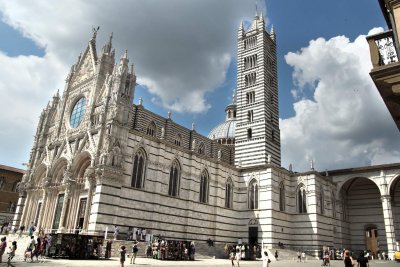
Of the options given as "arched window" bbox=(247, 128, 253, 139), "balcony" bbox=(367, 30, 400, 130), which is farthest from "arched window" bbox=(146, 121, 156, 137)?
"balcony" bbox=(367, 30, 400, 130)

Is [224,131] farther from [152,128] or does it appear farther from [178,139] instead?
[152,128]

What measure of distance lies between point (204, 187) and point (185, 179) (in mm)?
2866

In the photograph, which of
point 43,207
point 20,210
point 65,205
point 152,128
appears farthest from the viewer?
point 152,128

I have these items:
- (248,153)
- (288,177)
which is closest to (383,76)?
(288,177)

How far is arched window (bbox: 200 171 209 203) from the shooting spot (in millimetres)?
32312

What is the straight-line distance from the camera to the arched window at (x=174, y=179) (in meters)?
29.5

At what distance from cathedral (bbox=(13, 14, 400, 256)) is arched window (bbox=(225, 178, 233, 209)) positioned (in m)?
0.15

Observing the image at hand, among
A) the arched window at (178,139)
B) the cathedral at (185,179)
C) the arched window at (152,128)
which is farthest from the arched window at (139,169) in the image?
the arched window at (178,139)

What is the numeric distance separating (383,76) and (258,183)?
27972 millimetres

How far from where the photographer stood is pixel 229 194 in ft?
116

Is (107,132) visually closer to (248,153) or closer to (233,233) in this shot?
(233,233)

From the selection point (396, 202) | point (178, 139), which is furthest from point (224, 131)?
point (396, 202)

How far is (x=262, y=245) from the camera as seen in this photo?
32594 mm

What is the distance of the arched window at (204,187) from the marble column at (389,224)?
20809mm
